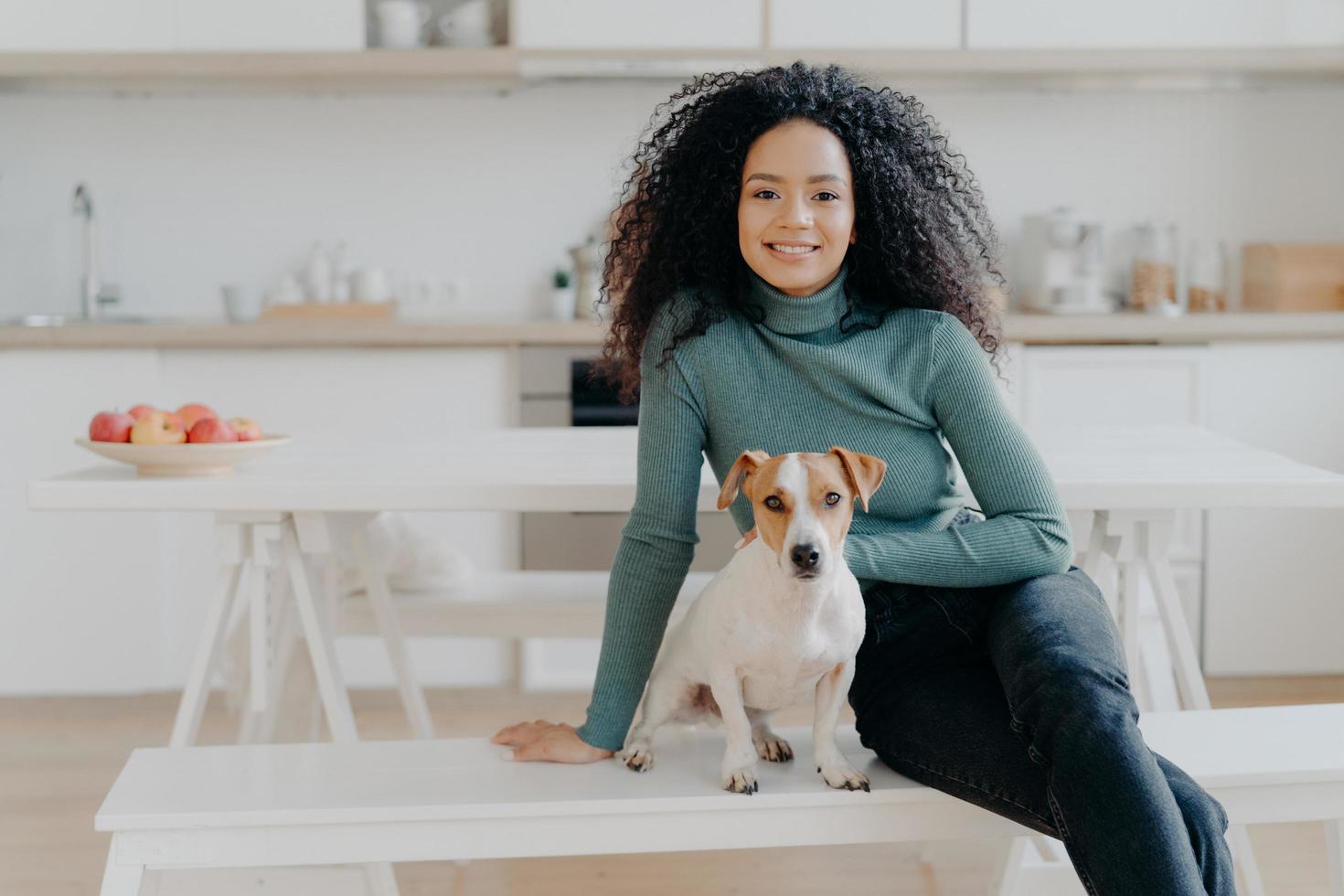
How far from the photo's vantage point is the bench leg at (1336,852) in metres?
1.74

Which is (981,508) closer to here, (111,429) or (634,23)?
(111,429)

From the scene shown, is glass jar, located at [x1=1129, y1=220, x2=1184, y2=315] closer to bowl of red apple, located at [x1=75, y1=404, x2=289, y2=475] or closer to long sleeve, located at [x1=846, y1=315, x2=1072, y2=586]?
long sleeve, located at [x1=846, y1=315, x2=1072, y2=586]

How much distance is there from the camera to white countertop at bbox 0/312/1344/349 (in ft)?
11.1

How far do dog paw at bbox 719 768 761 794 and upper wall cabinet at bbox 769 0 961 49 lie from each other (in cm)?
244

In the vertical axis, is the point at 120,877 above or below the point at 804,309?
below

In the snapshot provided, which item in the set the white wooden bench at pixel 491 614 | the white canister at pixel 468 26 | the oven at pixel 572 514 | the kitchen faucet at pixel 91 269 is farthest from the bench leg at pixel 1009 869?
the kitchen faucet at pixel 91 269

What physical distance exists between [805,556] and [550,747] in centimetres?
46

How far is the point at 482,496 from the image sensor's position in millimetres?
1939

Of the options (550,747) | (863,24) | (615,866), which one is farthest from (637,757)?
(863,24)

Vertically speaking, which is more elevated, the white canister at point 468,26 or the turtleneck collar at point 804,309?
the white canister at point 468,26

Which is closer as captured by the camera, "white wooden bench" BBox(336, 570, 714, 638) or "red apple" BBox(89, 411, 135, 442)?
"red apple" BBox(89, 411, 135, 442)

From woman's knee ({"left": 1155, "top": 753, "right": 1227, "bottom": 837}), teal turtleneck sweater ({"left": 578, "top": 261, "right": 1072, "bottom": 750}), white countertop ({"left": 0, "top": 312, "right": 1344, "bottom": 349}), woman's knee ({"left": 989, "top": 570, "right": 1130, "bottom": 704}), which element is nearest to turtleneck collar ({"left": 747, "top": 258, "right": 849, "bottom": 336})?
teal turtleneck sweater ({"left": 578, "top": 261, "right": 1072, "bottom": 750})

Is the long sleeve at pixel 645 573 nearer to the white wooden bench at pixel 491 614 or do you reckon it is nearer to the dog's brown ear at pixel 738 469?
the dog's brown ear at pixel 738 469

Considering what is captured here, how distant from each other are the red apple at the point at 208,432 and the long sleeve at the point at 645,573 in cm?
68
